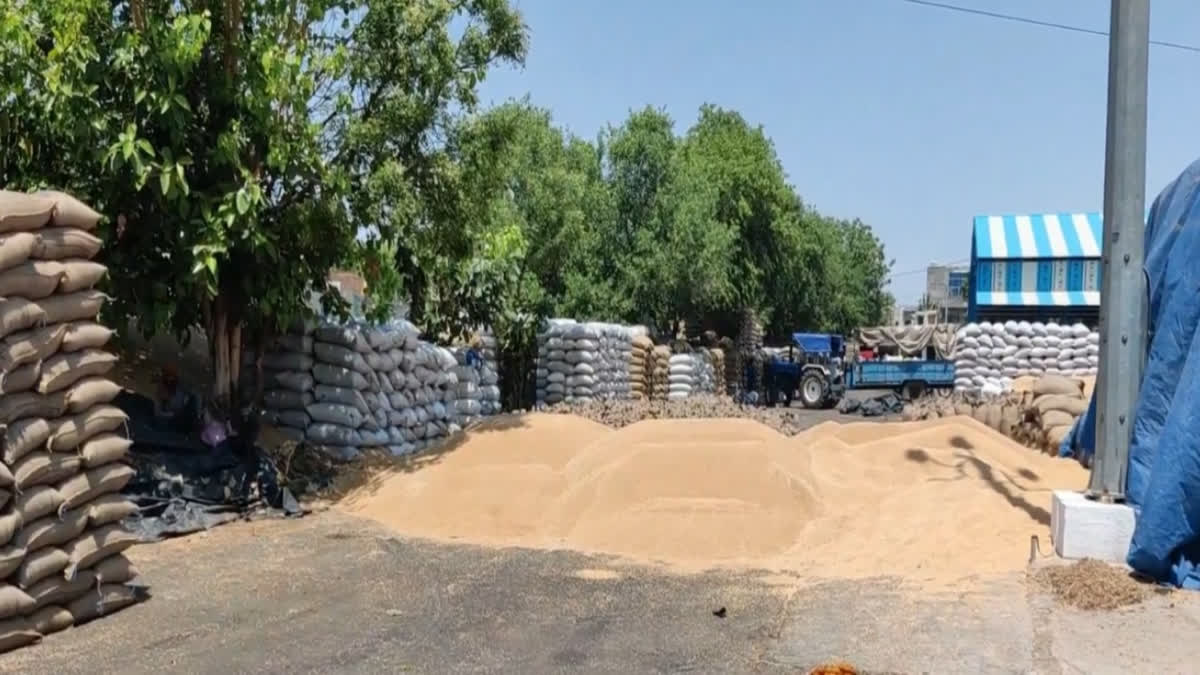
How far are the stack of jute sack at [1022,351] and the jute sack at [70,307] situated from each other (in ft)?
68.4

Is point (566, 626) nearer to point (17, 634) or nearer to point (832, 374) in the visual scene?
point (17, 634)

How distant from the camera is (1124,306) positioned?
738 cm

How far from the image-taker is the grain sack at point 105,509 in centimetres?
621

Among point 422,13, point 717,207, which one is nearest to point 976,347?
point 717,207

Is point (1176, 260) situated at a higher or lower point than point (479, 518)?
higher

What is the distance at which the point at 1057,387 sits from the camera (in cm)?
1467

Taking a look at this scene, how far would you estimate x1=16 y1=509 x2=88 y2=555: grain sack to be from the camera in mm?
5727

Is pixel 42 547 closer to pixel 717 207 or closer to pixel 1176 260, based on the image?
pixel 1176 260

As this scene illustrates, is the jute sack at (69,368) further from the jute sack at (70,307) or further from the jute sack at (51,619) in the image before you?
the jute sack at (51,619)

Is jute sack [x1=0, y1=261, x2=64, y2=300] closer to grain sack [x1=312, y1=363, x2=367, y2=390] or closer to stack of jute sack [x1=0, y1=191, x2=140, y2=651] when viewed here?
stack of jute sack [x1=0, y1=191, x2=140, y2=651]

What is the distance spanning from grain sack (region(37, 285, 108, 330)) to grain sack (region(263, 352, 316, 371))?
5229 mm

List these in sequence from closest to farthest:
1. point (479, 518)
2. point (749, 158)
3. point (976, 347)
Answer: point (479, 518) < point (976, 347) < point (749, 158)

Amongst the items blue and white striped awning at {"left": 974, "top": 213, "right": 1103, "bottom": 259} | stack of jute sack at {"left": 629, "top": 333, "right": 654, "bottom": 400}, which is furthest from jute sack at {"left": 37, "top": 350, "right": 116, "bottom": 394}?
blue and white striped awning at {"left": 974, "top": 213, "right": 1103, "bottom": 259}

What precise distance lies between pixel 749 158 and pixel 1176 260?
32139 mm
